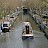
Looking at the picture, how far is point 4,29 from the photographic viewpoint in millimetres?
16781

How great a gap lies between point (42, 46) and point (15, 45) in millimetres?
1367

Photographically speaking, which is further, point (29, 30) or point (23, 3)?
point (23, 3)

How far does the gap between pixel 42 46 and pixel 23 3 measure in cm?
4263

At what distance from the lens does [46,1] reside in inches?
1041

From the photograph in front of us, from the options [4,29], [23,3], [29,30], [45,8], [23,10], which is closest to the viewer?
[29,30]

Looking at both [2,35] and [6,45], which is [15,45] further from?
[2,35]

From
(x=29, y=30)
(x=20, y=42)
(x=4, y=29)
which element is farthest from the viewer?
(x=4, y=29)

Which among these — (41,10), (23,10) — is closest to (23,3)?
(23,10)

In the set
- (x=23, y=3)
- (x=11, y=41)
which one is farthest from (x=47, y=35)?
(x=23, y=3)

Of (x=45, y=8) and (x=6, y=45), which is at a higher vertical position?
(x=45, y=8)

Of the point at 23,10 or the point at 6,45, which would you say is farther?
the point at 23,10

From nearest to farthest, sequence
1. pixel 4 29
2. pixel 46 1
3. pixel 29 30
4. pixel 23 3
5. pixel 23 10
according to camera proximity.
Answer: pixel 29 30, pixel 4 29, pixel 46 1, pixel 23 10, pixel 23 3

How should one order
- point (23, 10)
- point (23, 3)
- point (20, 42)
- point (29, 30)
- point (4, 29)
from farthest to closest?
point (23, 3) < point (23, 10) < point (4, 29) < point (29, 30) < point (20, 42)

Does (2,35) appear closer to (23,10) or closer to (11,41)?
(11,41)
